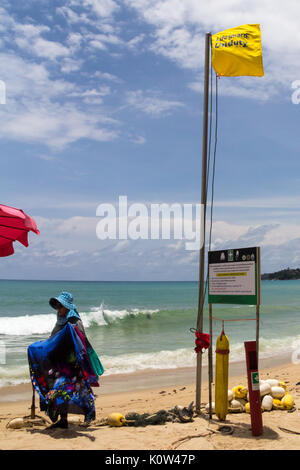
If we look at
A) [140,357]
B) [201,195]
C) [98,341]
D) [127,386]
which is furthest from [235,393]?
[98,341]

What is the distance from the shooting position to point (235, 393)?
22.3ft

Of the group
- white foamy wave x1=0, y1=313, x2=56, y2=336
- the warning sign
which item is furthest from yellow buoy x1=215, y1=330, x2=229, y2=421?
white foamy wave x1=0, y1=313, x2=56, y2=336

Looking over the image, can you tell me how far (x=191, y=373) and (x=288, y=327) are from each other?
1256 cm

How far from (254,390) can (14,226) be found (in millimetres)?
3584

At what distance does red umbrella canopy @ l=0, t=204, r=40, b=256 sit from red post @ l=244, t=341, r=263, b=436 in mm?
2980

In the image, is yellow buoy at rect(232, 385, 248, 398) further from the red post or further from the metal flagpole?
the red post

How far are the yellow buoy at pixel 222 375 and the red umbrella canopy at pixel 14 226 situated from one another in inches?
106

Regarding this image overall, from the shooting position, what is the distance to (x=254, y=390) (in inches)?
207

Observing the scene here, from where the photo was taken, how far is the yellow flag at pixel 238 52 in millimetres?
6395

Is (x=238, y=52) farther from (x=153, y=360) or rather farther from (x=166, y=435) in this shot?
(x=153, y=360)

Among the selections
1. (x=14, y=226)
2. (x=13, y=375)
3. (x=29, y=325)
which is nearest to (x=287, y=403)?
(x=14, y=226)

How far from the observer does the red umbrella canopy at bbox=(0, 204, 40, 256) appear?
545 cm

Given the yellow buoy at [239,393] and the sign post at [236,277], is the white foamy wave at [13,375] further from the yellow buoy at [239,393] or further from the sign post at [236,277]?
the sign post at [236,277]

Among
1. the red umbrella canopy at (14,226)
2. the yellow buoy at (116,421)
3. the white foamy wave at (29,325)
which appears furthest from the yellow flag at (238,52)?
the white foamy wave at (29,325)
